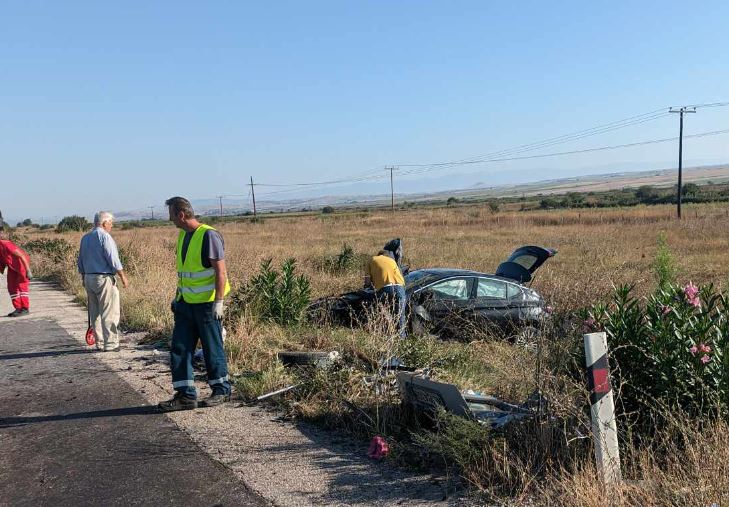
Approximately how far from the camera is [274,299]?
8953mm

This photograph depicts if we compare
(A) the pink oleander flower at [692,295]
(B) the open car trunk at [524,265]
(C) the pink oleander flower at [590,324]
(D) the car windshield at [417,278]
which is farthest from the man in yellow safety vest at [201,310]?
(B) the open car trunk at [524,265]

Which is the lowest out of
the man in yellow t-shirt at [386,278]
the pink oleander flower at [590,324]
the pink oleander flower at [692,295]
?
the man in yellow t-shirt at [386,278]

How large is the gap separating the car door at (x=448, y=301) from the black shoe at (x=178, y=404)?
4675 millimetres

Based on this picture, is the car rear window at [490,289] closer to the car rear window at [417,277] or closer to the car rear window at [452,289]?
the car rear window at [452,289]

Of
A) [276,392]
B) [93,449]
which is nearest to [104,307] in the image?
[276,392]

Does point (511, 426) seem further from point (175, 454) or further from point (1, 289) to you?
point (1, 289)

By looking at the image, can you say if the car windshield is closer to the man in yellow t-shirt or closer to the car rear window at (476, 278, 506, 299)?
the car rear window at (476, 278, 506, 299)

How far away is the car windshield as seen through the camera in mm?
10194

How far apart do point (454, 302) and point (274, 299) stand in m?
2.87

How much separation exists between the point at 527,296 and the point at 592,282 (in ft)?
16.6

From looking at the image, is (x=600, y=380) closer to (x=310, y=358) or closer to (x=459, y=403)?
(x=459, y=403)

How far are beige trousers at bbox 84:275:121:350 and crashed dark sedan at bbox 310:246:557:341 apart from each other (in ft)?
9.01

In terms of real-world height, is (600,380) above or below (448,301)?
above

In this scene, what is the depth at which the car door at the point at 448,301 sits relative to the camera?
9.72 meters
